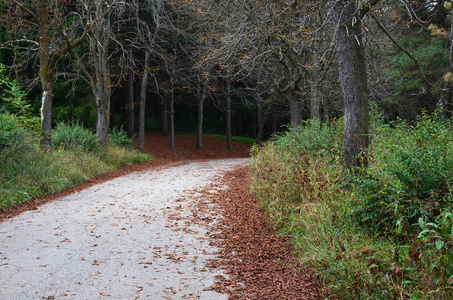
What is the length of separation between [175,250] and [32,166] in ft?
20.3

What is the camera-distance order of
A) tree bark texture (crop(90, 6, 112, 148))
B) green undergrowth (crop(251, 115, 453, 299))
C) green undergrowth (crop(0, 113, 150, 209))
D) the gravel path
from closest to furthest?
green undergrowth (crop(251, 115, 453, 299)) → the gravel path → green undergrowth (crop(0, 113, 150, 209)) → tree bark texture (crop(90, 6, 112, 148))

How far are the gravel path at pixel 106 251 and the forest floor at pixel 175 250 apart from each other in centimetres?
2

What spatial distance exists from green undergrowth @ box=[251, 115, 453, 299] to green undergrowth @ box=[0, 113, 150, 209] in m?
6.14

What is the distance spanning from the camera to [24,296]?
4.01 m

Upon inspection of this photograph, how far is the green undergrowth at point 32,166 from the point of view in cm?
878

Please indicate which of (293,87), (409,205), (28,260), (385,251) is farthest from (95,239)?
(293,87)

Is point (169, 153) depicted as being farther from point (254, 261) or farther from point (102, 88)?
point (254, 261)

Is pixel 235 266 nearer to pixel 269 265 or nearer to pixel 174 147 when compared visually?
pixel 269 265

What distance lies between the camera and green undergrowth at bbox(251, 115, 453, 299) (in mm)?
3678

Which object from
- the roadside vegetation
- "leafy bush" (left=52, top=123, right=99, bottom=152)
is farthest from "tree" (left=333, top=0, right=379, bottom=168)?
"leafy bush" (left=52, top=123, right=99, bottom=152)

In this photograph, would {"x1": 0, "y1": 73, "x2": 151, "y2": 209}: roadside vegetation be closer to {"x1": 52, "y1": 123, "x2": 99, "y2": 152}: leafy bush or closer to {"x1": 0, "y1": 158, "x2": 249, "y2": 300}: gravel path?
{"x1": 52, "y1": 123, "x2": 99, "y2": 152}: leafy bush

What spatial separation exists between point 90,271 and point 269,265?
245 cm

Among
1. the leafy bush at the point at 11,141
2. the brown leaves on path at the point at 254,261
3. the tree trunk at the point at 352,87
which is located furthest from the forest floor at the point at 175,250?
the tree trunk at the point at 352,87

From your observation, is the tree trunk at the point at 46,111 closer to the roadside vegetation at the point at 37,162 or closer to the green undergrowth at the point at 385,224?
the roadside vegetation at the point at 37,162
